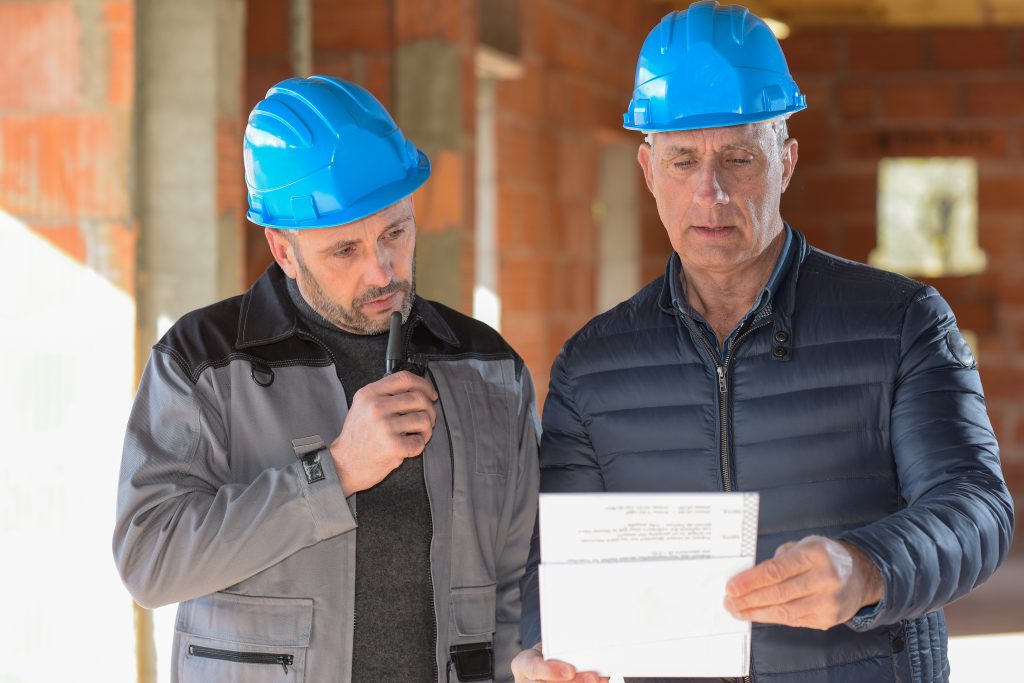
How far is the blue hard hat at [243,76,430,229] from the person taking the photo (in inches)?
71.6

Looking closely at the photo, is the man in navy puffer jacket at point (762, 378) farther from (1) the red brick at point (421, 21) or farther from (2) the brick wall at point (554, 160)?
(2) the brick wall at point (554, 160)

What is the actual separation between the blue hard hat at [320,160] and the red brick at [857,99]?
19.6 ft

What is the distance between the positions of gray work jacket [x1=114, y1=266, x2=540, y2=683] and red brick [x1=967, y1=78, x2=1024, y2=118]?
20.2 ft

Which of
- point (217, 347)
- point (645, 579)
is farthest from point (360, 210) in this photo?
point (645, 579)

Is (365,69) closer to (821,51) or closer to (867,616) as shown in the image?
(867,616)

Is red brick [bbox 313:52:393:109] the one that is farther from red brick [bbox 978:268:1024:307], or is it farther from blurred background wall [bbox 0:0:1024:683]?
red brick [bbox 978:268:1024:307]

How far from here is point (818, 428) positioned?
1.63m

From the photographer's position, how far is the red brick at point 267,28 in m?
3.62

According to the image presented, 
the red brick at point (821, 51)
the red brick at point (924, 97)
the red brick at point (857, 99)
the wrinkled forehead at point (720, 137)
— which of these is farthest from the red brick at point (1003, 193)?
the wrinkled forehead at point (720, 137)

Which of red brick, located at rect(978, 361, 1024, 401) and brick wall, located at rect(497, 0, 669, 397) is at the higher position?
brick wall, located at rect(497, 0, 669, 397)

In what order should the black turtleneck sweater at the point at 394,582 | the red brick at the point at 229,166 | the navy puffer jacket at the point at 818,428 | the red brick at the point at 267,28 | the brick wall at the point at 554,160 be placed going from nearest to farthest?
the navy puffer jacket at the point at 818,428 → the black turtleneck sweater at the point at 394,582 → the red brick at the point at 229,166 → the red brick at the point at 267,28 → the brick wall at the point at 554,160

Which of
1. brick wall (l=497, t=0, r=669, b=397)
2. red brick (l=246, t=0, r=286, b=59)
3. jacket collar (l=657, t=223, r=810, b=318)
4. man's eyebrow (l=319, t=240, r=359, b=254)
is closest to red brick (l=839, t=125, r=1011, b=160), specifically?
brick wall (l=497, t=0, r=669, b=397)

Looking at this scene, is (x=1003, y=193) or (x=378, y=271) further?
(x=1003, y=193)

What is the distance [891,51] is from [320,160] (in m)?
6.25
